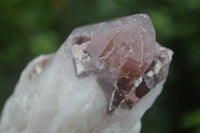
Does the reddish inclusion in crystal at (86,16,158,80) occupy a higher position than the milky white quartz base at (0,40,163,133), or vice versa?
the reddish inclusion in crystal at (86,16,158,80)

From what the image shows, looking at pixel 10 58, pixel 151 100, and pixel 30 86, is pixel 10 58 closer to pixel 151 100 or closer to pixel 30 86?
pixel 30 86

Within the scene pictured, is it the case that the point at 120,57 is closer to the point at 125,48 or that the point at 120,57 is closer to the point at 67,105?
the point at 125,48

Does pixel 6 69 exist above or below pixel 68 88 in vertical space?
below

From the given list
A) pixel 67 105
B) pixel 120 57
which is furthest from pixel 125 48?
pixel 67 105

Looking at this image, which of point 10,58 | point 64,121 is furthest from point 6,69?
point 64,121

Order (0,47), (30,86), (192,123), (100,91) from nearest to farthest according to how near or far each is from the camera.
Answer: (100,91)
(30,86)
(192,123)
(0,47)
